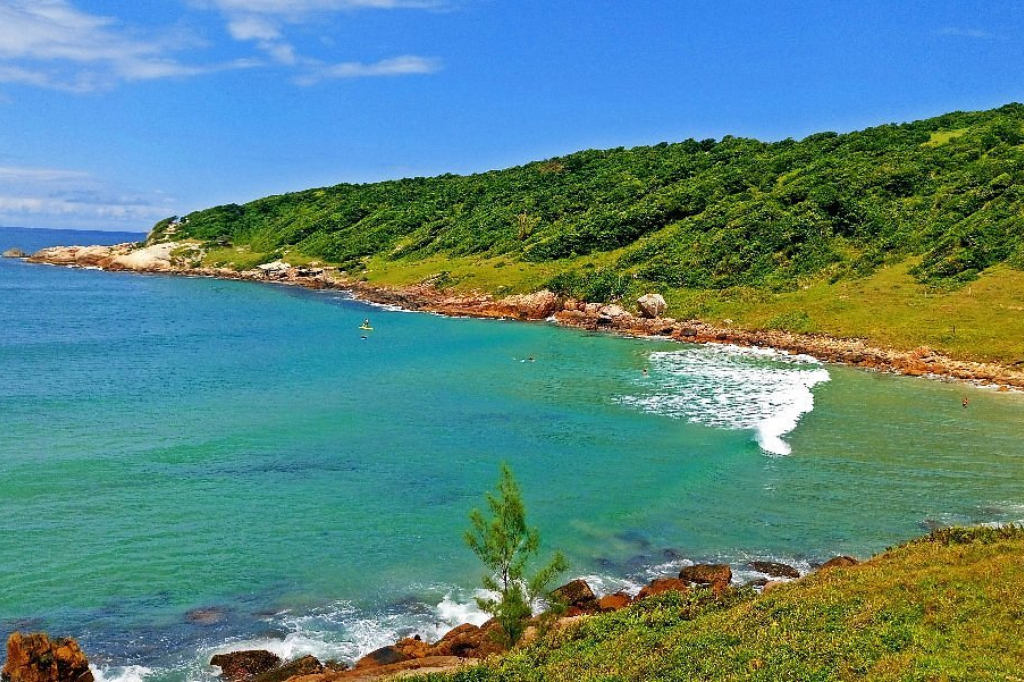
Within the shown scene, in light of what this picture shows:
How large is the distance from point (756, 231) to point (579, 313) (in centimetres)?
2350

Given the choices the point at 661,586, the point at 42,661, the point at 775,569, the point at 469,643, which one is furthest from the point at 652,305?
the point at 42,661

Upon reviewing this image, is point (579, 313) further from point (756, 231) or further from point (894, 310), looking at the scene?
point (894, 310)

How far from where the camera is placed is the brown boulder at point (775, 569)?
24656mm

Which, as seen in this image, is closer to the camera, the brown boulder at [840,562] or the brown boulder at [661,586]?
the brown boulder at [661,586]

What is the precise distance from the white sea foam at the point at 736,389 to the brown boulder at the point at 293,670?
2611 centimetres

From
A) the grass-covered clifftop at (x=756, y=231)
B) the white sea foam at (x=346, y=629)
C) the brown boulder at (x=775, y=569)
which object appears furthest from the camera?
the grass-covered clifftop at (x=756, y=231)

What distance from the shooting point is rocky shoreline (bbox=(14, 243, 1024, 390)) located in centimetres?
5559

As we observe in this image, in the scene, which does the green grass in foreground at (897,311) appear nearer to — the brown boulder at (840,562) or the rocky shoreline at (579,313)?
the rocky shoreline at (579,313)

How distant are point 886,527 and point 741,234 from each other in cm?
6444

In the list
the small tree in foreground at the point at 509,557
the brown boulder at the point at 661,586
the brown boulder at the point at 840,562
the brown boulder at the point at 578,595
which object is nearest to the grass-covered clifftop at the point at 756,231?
the brown boulder at the point at 840,562

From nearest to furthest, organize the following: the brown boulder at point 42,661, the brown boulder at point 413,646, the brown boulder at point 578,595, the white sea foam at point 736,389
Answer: the brown boulder at point 42,661 → the brown boulder at point 413,646 → the brown boulder at point 578,595 → the white sea foam at point 736,389

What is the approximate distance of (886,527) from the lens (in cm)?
2844

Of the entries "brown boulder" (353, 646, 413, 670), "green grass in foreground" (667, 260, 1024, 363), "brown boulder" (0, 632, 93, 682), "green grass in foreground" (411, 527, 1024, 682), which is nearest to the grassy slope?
"green grass in foreground" (667, 260, 1024, 363)

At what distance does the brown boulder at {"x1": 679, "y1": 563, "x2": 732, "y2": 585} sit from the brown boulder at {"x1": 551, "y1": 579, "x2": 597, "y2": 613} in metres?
3.33
